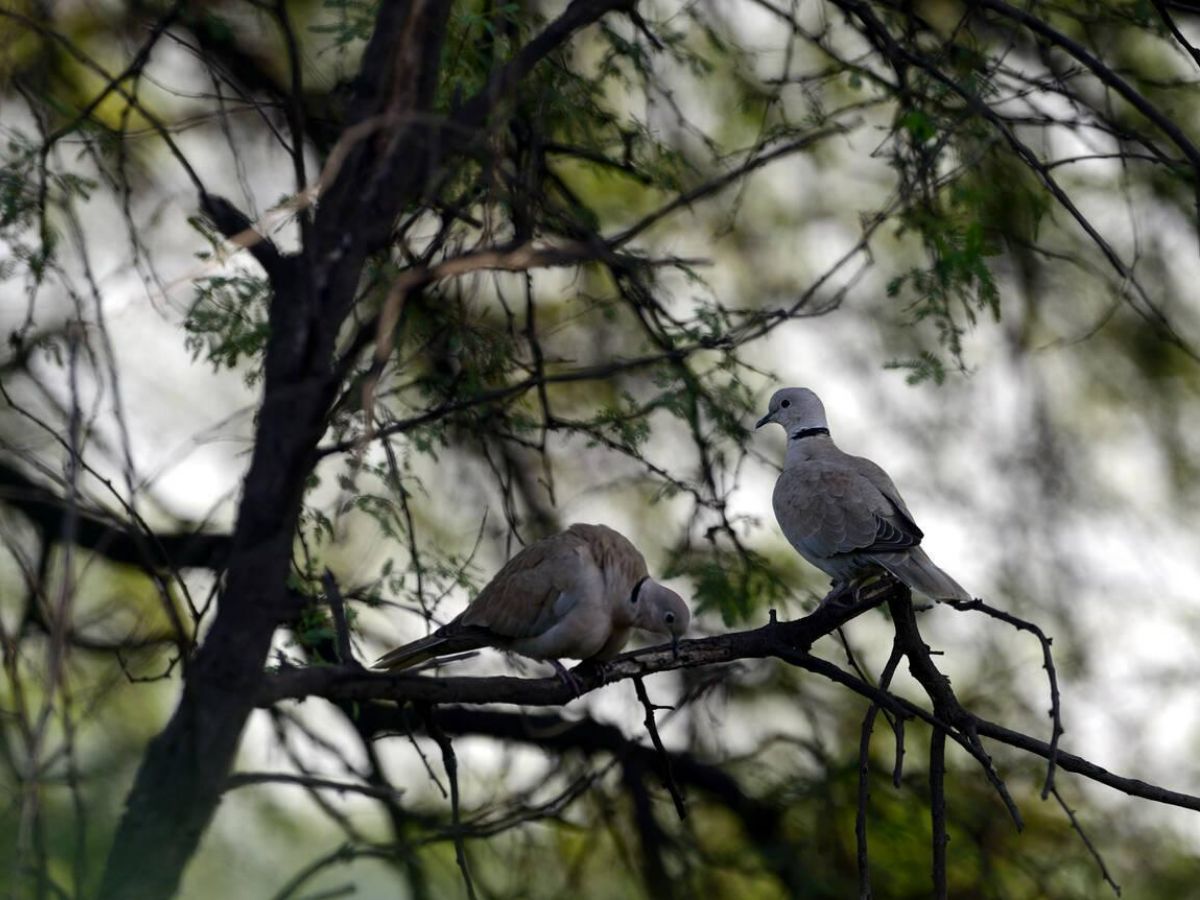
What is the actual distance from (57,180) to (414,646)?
137 centimetres

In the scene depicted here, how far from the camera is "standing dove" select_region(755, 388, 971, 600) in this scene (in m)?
3.69

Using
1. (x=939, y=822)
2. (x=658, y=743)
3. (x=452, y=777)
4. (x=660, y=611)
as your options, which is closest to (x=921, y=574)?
(x=660, y=611)

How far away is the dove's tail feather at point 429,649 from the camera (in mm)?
3518

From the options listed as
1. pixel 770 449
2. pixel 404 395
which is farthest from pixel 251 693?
pixel 770 449

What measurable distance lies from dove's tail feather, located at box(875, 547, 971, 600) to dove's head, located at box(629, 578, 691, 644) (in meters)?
0.55

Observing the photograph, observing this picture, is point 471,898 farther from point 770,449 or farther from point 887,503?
point 770,449

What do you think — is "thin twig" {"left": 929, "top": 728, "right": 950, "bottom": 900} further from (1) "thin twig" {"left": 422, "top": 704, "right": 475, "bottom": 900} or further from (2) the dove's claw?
(1) "thin twig" {"left": 422, "top": 704, "right": 475, "bottom": 900}

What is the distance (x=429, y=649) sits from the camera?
3.54 m

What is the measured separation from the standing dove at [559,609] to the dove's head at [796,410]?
1.25 m

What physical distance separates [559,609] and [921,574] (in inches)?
36.2

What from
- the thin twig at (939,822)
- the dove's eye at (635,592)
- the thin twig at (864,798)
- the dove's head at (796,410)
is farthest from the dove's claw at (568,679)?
the dove's head at (796,410)

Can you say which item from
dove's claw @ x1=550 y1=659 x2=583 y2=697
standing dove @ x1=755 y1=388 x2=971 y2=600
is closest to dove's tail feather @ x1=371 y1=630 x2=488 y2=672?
dove's claw @ x1=550 y1=659 x2=583 y2=697

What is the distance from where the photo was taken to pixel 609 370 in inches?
82.4

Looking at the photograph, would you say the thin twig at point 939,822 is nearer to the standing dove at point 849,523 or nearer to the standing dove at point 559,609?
the standing dove at point 849,523
